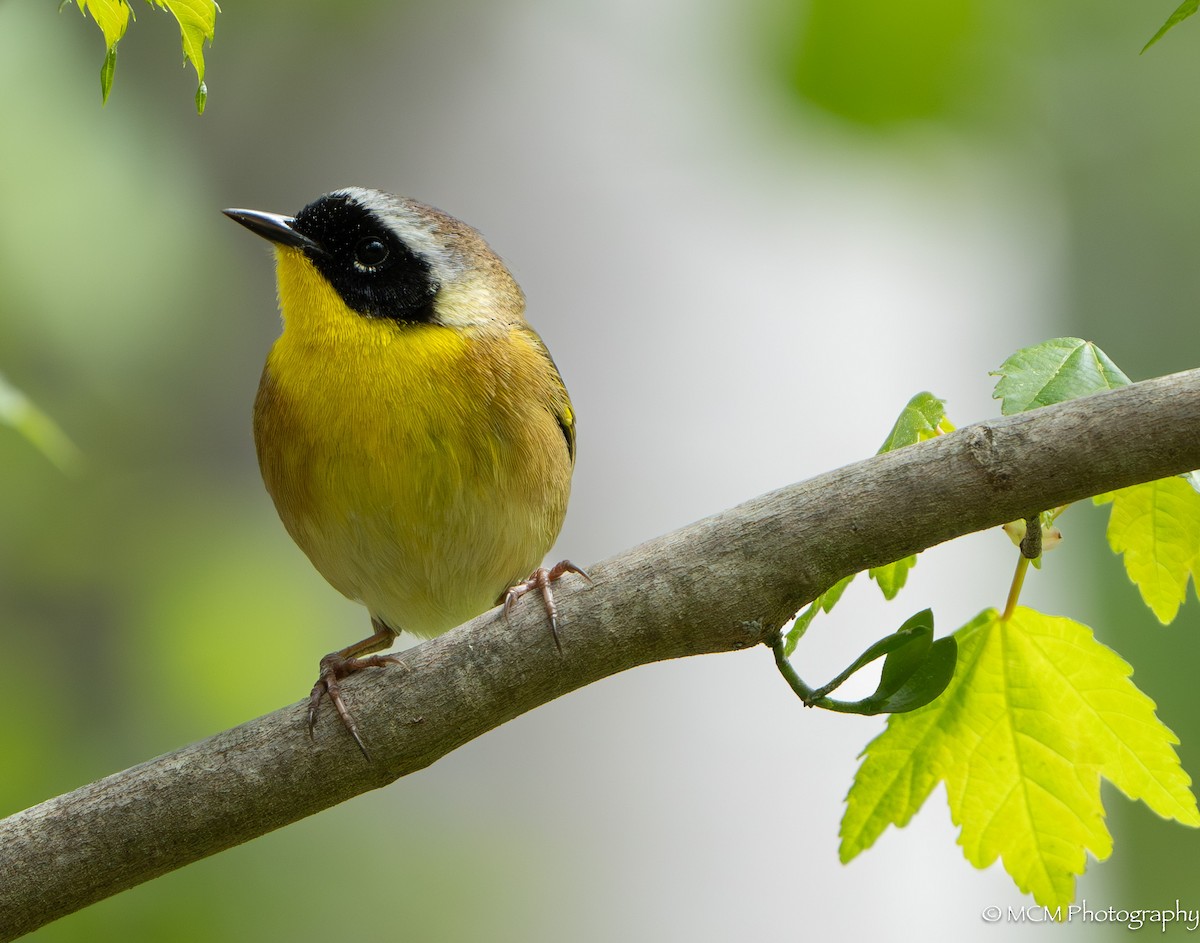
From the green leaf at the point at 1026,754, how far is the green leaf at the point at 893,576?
0.12 meters

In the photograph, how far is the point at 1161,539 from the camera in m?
1.76

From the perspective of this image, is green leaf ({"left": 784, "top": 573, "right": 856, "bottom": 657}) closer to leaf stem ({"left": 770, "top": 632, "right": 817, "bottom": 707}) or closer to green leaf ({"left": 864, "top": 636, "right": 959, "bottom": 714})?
leaf stem ({"left": 770, "top": 632, "right": 817, "bottom": 707})

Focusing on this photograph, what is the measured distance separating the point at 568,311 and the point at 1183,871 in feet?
12.7

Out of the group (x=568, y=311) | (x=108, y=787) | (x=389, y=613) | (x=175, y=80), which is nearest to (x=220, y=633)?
(x=389, y=613)

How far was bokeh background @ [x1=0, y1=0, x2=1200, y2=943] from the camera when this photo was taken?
4.16 metres

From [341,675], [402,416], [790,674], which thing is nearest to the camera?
[790,674]

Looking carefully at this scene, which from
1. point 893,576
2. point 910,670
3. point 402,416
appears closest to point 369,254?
point 402,416

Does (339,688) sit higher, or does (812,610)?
(812,610)

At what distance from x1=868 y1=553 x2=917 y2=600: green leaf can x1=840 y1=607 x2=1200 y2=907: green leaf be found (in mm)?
117

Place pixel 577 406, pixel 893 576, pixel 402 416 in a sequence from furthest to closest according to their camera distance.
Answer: pixel 577 406, pixel 402 416, pixel 893 576

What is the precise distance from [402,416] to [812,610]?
4.40 ft

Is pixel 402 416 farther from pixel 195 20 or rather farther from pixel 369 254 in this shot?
pixel 195 20

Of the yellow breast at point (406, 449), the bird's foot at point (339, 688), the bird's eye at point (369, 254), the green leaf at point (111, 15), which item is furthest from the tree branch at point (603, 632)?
the bird's eye at point (369, 254)

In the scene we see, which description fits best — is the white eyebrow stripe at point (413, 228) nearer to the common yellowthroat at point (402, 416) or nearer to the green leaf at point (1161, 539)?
the common yellowthroat at point (402, 416)
